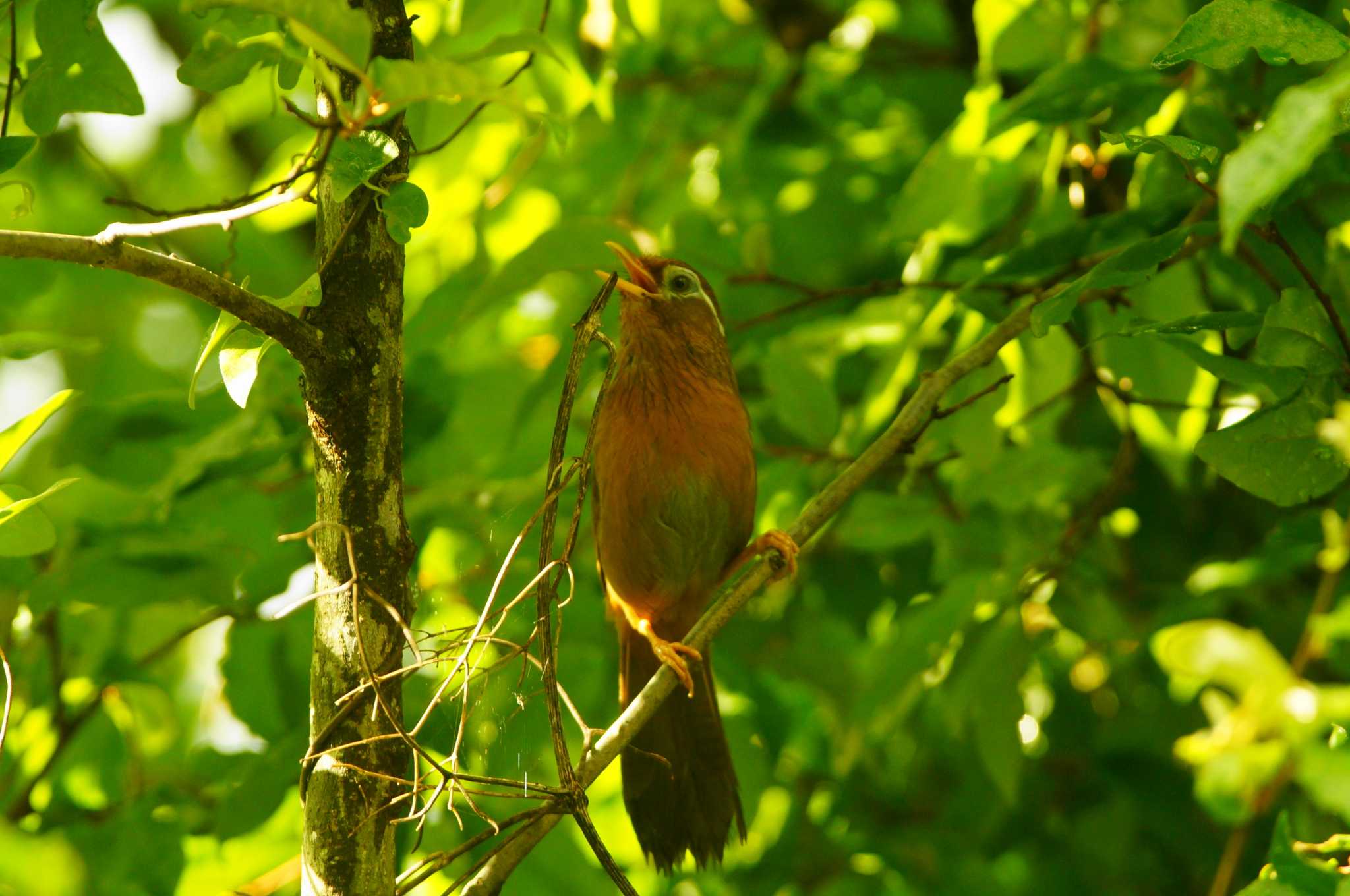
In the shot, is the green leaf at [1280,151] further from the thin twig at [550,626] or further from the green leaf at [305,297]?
the green leaf at [305,297]

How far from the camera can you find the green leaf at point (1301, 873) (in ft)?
6.00

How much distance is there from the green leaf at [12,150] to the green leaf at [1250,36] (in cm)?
191

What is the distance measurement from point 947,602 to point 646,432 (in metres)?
1.04

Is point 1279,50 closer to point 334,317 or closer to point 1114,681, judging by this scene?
point 334,317

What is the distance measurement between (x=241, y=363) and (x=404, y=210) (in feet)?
1.19

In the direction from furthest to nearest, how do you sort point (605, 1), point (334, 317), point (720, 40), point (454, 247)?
point (720, 40) → point (454, 247) → point (605, 1) → point (334, 317)

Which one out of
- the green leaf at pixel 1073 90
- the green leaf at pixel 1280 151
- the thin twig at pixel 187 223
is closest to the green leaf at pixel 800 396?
the green leaf at pixel 1073 90

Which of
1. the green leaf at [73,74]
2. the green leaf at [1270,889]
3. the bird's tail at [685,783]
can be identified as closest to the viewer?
the green leaf at [1270,889]

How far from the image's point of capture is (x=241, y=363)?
185cm

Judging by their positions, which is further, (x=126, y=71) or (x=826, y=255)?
(x=826, y=255)

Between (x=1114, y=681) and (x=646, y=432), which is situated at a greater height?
(x=646, y=432)

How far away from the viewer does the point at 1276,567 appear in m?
3.35

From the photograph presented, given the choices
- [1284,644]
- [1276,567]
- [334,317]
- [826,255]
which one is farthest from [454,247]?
[1284,644]

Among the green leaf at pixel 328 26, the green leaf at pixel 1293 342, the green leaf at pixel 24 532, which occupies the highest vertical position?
the green leaf at pixel 328 26
